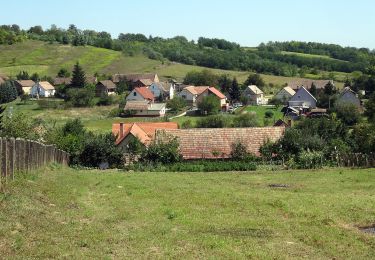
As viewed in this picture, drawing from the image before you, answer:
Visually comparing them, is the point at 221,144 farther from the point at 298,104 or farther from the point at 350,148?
the point at 298,104

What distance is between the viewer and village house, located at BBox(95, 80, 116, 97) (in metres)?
135

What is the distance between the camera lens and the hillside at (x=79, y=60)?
16525 cm

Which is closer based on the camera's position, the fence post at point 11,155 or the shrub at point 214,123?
the fence post at point 11,155

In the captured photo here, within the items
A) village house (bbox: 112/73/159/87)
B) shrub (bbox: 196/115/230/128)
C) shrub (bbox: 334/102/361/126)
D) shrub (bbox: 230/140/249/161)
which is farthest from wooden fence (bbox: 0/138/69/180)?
village house (bbox: 112/73/159/87)

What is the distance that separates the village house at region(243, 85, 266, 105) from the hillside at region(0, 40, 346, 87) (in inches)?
1034

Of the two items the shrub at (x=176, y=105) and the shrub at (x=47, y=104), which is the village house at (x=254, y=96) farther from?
the shrub at (x=47, y=104)

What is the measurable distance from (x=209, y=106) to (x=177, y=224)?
95.2m

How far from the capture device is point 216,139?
53812mm

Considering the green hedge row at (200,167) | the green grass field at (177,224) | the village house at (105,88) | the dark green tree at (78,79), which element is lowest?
the green hedge row at (200,167)

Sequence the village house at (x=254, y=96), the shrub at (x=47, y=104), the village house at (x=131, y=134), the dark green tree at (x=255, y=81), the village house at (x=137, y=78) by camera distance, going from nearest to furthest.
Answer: the village house at (x=131, y=134)
the shrub at (x=47, y=104)
the village house at (x=254, y=96)
the village house at (x=137, y=78)
the dark green tree at (x=255, y=81)

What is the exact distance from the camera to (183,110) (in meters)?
120

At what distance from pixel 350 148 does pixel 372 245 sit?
4092cm

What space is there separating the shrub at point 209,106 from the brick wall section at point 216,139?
55017mm

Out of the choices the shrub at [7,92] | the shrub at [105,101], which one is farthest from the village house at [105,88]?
the shrub at [7,92]
